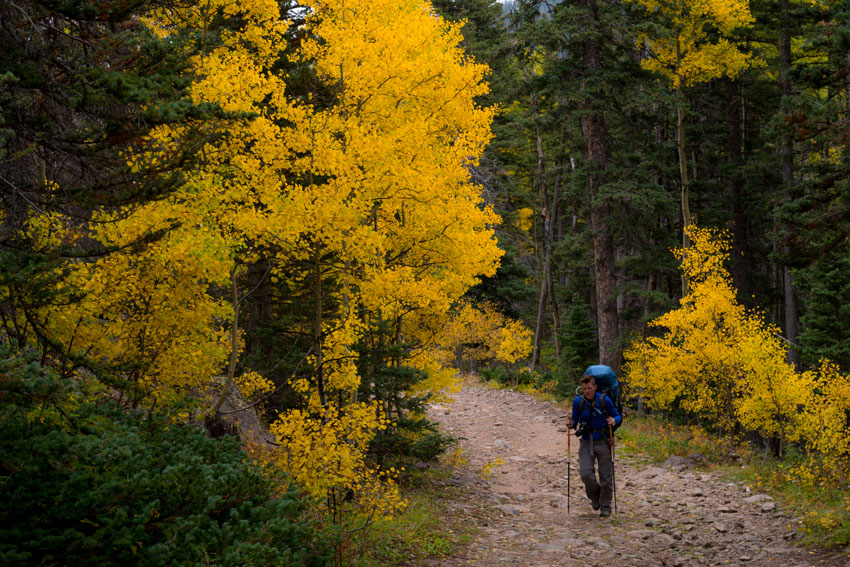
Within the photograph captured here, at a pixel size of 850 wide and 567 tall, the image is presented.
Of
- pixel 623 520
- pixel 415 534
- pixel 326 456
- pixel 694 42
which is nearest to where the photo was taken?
pixel 326 456

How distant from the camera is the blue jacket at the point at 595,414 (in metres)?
8.42

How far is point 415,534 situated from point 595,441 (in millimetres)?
2785

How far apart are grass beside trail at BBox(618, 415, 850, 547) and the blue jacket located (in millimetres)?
2484

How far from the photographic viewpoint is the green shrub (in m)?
3.19

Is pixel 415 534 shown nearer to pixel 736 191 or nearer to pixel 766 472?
pixel 766 472

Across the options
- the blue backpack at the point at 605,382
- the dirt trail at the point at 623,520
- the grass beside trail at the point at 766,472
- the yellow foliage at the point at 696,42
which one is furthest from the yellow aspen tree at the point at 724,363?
the yellow foliage at the point at 696,42

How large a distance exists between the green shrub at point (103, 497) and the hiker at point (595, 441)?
16.5 feet

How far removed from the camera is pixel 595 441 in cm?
843

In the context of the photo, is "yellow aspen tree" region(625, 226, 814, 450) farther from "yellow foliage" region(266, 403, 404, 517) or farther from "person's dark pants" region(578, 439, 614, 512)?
"yellow foliage" region(266, 403, 404, 517)

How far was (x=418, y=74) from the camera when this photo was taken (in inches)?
369

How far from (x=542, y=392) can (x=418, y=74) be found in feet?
53.7

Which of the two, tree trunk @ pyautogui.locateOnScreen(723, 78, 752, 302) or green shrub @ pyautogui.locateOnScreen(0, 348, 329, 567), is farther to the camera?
tree trunk @ pyautogui.locateOnScreen(723, 78, 752, 302)

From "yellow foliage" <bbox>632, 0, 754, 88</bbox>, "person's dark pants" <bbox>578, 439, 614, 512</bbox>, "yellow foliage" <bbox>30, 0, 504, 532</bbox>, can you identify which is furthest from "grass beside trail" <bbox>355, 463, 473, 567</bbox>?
"yellow foliage" <bbox>632, 0, 754, 88</bbox>

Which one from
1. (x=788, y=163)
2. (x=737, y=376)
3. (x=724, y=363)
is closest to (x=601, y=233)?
(x=724, y=363)
